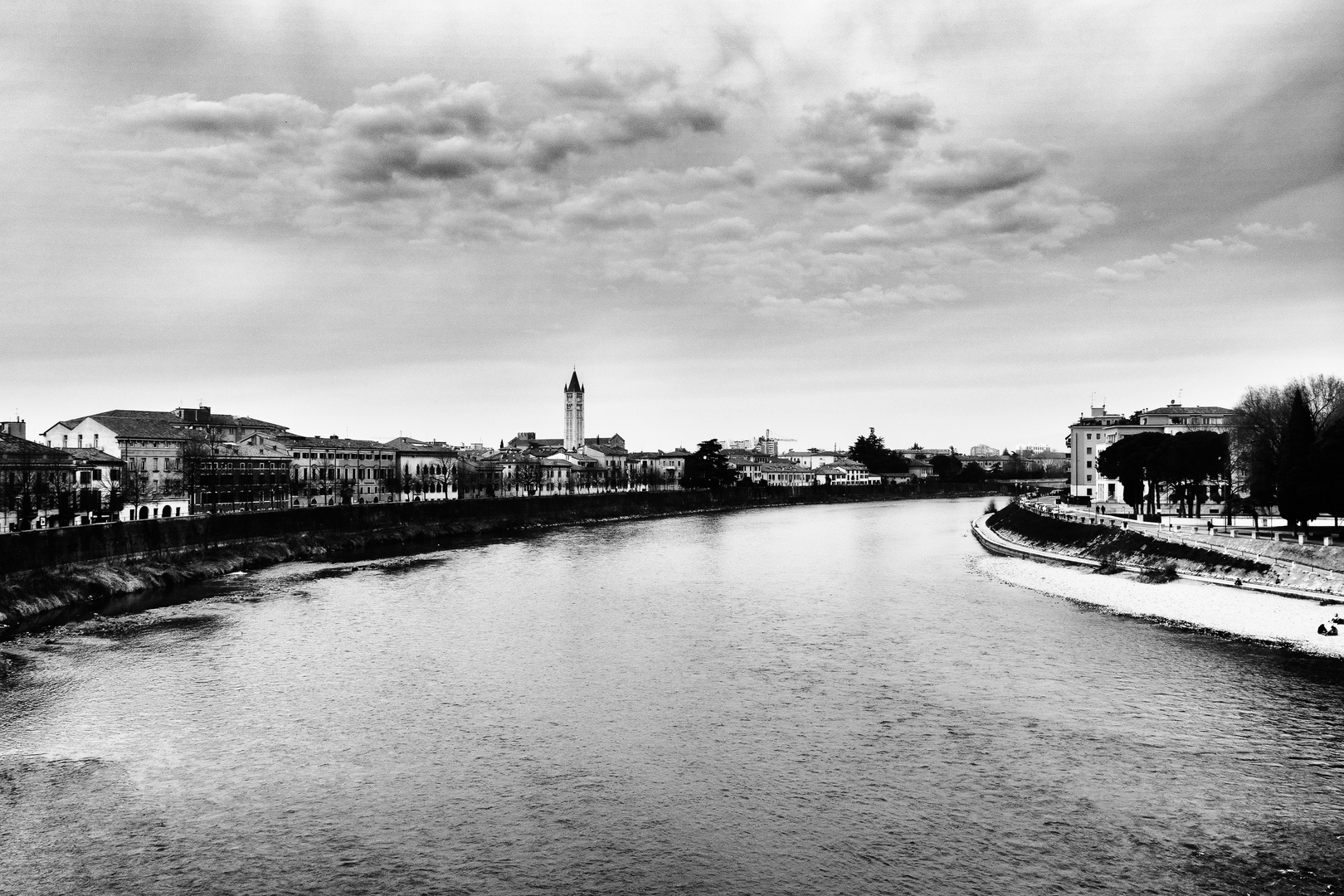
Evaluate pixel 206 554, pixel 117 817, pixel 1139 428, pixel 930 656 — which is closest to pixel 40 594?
pixel 206 554

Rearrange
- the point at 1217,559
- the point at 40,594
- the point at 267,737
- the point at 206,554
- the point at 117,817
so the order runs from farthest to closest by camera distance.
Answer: the point at 206,554 < the point at 1217,559 < the point at 40,594 < the point at 267,737 < the point at 117,817

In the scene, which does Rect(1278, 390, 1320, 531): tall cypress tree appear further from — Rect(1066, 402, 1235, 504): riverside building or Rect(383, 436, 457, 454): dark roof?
Rect(383, 436, 457, 454): dark roof

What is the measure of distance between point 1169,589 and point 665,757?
90.7 feet

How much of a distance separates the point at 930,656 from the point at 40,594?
30217 millimetres

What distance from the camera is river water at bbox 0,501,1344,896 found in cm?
1466

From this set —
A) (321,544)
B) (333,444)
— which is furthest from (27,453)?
(333,444)

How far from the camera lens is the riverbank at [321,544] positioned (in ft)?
116

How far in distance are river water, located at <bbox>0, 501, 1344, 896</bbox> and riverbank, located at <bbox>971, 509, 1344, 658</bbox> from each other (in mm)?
1458

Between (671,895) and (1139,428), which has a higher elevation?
(1139,428)

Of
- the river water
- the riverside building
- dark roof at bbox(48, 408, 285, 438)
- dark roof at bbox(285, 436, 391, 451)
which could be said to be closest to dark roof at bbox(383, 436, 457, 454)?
dark roof at bbox(285, 436, 391, 451)

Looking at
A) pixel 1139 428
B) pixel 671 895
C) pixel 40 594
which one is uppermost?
pixel 1139 428

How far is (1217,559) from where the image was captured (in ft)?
131

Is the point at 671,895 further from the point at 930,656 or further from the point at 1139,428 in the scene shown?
the point at 1139,428

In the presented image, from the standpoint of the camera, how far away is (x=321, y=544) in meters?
61.8
